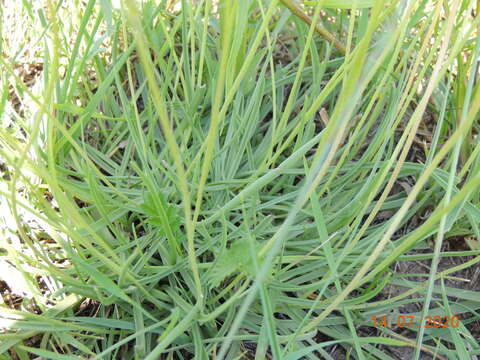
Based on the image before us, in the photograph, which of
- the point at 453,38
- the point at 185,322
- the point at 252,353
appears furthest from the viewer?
the point at 453,38

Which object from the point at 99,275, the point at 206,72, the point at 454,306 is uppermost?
the point at 206,72

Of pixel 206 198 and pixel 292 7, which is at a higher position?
pixel 292 7

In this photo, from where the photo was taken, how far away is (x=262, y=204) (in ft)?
2.17

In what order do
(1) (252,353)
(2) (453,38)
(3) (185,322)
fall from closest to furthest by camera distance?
(3) (185,322) < (1) (252,353) < (2) (453,38)

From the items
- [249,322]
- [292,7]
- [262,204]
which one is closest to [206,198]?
[262,204]

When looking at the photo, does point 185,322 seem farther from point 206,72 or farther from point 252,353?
point 206,72

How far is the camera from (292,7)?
0.62 metres

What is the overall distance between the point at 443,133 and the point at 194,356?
0.55 meters

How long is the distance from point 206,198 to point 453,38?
472 millimetres

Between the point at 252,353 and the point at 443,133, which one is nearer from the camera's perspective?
the point at 252,353
